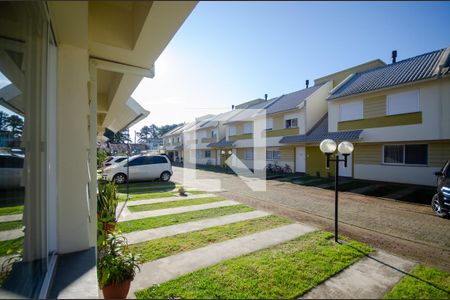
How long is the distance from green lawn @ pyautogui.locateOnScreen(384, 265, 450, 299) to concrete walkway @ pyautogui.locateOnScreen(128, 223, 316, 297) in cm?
213

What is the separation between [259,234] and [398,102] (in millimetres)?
12830

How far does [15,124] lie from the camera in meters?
1.91

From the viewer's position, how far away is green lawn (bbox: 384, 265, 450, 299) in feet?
10.4

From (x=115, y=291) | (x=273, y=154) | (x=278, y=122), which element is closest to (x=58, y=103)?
(x=115, y=291)

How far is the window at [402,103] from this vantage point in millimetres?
12391

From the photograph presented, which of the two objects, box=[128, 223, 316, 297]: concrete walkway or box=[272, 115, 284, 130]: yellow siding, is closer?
box=[128, 223, 316, 297]: concrete walkway

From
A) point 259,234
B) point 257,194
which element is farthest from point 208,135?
point 259,234

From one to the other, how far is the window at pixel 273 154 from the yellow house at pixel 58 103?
65.5ft

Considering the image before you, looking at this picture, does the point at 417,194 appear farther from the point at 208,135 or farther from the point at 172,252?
the point at 208,135

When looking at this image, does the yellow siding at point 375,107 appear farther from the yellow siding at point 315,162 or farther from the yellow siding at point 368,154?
the yellow siding at point 315,162

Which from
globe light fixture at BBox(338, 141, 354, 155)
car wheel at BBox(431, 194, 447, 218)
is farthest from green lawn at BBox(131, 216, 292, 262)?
car wheel at BBox(431, 194, 447, 218)

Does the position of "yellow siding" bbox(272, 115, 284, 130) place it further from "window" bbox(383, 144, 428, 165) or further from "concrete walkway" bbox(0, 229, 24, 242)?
"concrete walkway" bbox(0, 229, 24, 242)

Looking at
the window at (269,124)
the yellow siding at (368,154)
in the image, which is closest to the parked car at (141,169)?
the window at (269,124)

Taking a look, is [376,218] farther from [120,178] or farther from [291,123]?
[291,123]
